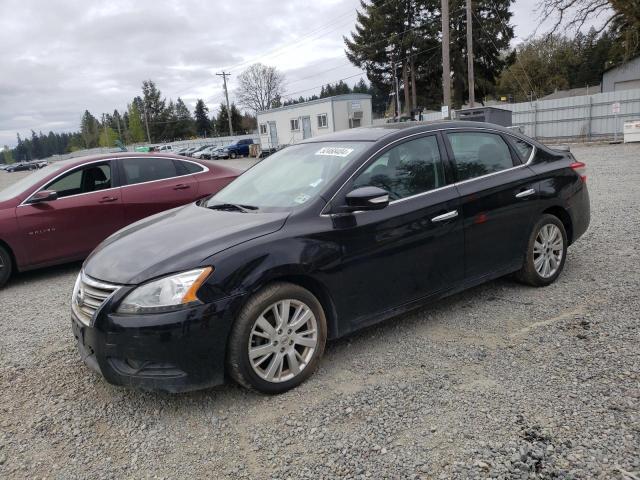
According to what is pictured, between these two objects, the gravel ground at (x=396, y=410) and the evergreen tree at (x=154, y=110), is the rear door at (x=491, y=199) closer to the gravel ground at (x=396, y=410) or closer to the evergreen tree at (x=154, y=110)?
the gravel ground at (x=396, y=410)

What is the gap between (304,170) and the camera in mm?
3992

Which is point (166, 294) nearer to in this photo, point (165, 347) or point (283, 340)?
point (165, 347)

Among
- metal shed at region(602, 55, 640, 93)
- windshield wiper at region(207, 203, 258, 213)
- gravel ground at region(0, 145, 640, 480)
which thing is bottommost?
gravel ground at region(0, 145, 640, 480)

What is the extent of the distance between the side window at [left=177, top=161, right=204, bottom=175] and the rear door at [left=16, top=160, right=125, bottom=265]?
951 mm

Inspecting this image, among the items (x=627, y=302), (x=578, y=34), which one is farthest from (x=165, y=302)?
(x=578, y=34)

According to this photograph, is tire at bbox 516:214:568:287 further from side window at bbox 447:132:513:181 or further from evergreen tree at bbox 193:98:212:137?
evergreen tree at bbox 193:98:212:137

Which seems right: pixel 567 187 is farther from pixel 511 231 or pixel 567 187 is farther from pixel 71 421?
pixel 71 421

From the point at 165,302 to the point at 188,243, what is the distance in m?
0.43

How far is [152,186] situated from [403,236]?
14.6 feet

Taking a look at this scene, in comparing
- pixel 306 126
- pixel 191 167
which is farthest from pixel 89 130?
pixel 191 167

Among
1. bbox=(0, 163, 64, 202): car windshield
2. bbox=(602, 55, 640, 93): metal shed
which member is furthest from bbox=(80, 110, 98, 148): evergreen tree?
bbox=(0, 163, 64, 202): car windshield

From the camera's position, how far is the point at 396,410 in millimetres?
2975

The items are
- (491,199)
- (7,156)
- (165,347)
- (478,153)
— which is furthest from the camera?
(7,156)

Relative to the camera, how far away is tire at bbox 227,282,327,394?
3.02 meters
